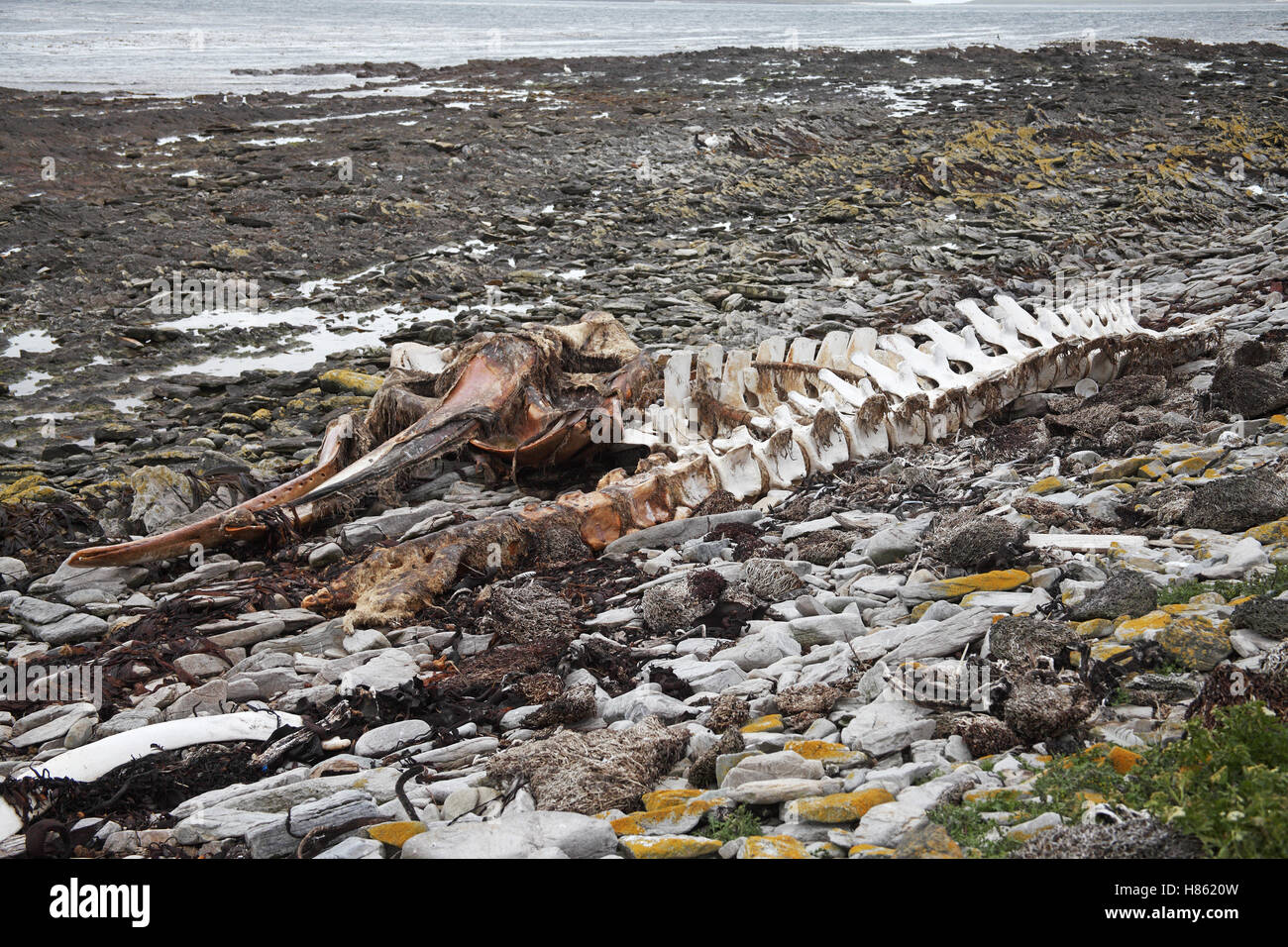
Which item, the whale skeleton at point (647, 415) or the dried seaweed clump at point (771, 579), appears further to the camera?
the whale skeleton at point (647, 415)

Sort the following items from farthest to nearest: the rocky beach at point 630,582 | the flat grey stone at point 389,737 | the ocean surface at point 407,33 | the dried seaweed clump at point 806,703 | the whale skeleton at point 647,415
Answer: the ocean surface at point 407,33 < the whale skeleton at point 647,415 < the flat grey stone at point 389,737 < the dried seaweed clump at point 806,703 < the rocky beach at point 630,582

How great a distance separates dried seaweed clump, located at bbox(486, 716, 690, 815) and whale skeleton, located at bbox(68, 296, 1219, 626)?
1836mm

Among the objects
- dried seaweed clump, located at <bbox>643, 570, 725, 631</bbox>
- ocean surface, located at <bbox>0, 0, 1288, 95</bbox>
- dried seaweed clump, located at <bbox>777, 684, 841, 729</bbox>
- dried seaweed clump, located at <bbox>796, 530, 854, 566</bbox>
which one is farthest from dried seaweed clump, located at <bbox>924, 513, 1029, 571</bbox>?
ocean surface, located at <bbox>0, 0, 1288, 95</bbox>

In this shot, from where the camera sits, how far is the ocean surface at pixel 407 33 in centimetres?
3025

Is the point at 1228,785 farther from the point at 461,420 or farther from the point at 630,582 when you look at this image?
the point at 461,420

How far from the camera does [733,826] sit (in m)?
2.59

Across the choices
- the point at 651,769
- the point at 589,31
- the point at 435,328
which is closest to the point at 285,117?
the point at 435,328

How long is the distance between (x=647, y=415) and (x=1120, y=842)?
15.8ft

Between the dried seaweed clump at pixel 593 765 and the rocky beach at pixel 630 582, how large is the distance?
0.6 inches

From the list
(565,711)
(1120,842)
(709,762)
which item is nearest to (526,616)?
(565,711)

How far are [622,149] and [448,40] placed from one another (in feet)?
98.3
